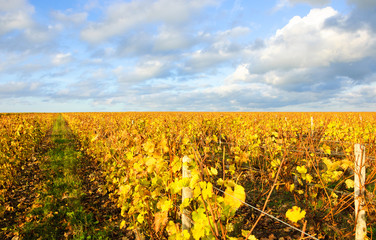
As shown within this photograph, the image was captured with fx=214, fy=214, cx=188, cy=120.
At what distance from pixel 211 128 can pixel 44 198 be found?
7.27 meters

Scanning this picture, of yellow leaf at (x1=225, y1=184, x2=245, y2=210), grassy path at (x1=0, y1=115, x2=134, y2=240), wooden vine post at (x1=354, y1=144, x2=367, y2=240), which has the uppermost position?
yellow leaf at (x1=225, y1=184, x2=245, y2=210)

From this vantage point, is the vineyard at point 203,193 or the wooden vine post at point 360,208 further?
the wooden vine post at point 360,208

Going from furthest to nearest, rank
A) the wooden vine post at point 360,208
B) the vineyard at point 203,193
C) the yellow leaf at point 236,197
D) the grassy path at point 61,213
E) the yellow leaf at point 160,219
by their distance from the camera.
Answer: the grassy path at point 61,213 < the wooden vine post at point 360,208 < the yellow leaf at point 160,219 < the vineyard at point 203,193 < the yellow leaf at point 236,197

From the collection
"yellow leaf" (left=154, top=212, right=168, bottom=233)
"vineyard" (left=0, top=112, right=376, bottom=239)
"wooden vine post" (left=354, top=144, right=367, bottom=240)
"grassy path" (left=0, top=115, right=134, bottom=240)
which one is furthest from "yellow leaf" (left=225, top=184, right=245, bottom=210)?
"grassy path" (left=0, top=115, right=134, bottom=240)

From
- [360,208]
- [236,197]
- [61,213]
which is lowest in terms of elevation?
[61,213]

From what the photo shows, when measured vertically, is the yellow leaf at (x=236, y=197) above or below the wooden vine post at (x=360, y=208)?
above

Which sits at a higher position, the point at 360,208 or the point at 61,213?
the point at 360,208

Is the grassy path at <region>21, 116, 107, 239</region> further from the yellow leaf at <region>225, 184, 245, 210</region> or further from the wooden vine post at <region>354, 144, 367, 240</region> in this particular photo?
the wooden vine post at <region>354, 144, 367, 240</region>

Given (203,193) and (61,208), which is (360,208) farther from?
(61,208)

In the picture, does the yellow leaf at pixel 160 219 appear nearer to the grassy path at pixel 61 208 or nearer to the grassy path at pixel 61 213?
the grassy path at pixel 61 208

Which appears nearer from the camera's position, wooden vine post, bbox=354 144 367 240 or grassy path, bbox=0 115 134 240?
wooden vine post, bbox=354 144 367 240

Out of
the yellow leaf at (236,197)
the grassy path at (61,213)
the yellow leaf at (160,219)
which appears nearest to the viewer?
the yellow leaf at (236,197)

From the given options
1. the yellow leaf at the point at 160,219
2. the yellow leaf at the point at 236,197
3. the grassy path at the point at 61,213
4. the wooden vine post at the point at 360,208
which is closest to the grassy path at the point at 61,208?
the grassy path at the point at 61,213

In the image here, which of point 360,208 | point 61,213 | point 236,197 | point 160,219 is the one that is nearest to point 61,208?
point 61,213
